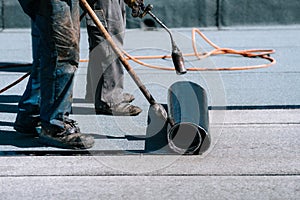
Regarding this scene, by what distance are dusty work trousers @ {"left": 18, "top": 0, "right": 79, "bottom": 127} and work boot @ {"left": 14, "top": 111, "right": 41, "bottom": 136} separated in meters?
0.28

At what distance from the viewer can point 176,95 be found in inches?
196

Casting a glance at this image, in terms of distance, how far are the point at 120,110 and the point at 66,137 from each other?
3.00 ft

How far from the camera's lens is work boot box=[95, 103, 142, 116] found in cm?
561

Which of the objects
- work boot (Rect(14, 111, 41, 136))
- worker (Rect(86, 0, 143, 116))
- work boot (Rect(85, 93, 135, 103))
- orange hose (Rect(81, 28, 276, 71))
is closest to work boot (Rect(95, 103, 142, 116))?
worker (Rect(86, 0, 143, 116))

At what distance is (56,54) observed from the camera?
182 inches

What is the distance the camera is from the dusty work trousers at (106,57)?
5578 millimetres

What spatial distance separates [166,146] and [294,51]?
4279 millimetres

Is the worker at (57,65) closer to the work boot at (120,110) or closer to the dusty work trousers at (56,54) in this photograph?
the dusty work trousers at (56,54)

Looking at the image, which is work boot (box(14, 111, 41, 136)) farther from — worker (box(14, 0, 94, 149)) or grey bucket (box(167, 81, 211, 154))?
grey bucket (box(167, 81, 211, 154))

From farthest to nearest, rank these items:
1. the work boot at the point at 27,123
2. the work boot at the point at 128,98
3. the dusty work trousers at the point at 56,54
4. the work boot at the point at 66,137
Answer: the work boot at the point at 128,98
the work boot at the point at 27,123
the work boot at the point at 66,137
the dusty work trousers at the point at 56,54

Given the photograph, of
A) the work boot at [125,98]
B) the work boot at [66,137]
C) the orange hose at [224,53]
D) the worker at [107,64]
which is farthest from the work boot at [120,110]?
the orange hose at [224,53]

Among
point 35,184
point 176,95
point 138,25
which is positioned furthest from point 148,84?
point 138,25

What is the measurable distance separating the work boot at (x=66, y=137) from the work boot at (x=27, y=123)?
0.91ft

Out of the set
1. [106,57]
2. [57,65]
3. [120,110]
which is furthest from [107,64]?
[57,65]
